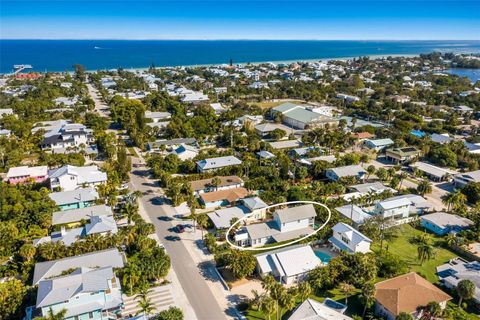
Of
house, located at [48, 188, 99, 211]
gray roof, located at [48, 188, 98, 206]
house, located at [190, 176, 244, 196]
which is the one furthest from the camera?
house, located at [190, 176, 244, 196]

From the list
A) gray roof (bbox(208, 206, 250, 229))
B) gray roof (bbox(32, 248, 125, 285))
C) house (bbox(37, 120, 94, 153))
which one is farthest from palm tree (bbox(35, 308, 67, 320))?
house (bbox(37, 120, 94, 153))

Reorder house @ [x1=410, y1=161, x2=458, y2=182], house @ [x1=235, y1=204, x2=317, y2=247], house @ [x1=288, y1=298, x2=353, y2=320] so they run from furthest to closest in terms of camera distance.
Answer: house @ [x1=410, y1=161, x2=458, y2=182] < house @ [x1=235, y1=204, x2=317, y2=247] < house @ [x1=288, y1=298, x2=353, y2=320]

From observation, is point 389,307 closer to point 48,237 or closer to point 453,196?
point 453,196

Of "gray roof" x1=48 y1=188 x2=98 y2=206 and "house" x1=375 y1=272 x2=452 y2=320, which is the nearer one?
"house" x1=375 y1=272 x2=452 y2=320

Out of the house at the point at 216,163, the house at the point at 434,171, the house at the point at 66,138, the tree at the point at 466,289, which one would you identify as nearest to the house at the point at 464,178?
the house at the point at 434,171

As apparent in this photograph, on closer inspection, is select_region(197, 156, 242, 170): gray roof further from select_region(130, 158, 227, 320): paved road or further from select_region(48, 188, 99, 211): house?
select_region(48, 188, 99, 211): house

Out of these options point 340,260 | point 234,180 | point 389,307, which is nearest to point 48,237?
point 234,180
